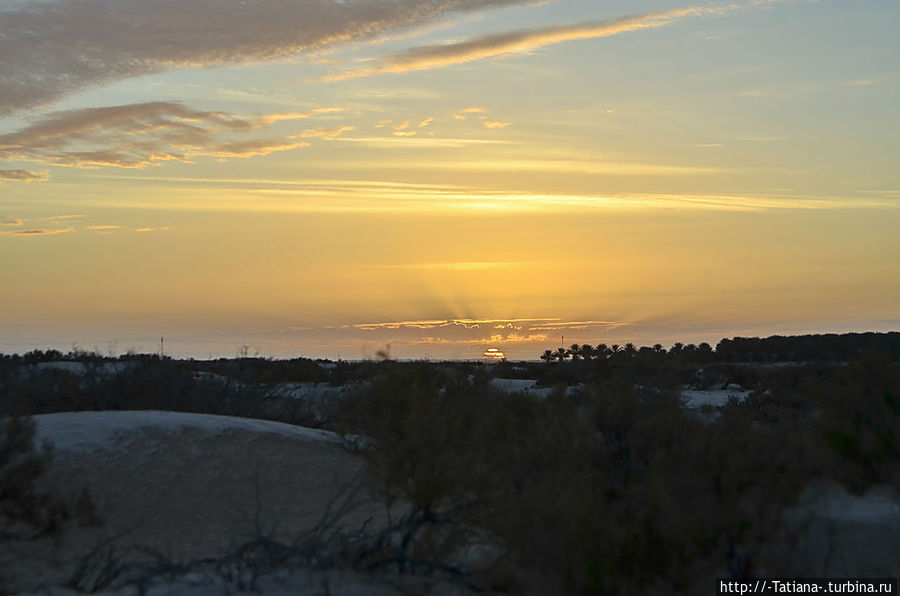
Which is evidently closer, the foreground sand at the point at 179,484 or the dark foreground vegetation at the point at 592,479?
the dark foreground vegetation at the point at 592,479

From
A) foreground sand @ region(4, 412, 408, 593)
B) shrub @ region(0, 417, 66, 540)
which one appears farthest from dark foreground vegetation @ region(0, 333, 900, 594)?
foreground sand @ region(4, 412, 408, 593)

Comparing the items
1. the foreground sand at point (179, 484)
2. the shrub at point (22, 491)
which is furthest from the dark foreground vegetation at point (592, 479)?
the foreground sand at point (179, 484)

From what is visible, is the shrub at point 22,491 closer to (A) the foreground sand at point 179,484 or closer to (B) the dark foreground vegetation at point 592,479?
(B) the dark foreground vegetation at point 592,479

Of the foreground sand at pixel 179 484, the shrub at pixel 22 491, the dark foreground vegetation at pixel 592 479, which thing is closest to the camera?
the dark foreground vegetation at pixel 592 479

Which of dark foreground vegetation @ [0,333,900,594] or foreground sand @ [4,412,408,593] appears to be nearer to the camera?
dark foreground vegetation @ [0,333,900,594]

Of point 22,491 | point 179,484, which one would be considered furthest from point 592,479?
point 22,491

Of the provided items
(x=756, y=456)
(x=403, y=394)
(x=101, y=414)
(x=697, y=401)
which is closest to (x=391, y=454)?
(x=756, y=456)

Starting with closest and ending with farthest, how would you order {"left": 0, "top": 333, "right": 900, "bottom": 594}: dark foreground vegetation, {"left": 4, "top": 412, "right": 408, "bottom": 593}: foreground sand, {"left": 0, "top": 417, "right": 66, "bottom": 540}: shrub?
{"left": 0, "top": 333, "right": 900, "bottom": 594}: dark foreground vegetation → {"left": 4, "top": 412, "right": 408, "bottom": 593}: foreground sand → {"left": 0, "top": 417, "right": 66, "bottom": 540}: shrub

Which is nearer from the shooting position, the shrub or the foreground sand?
the foreground sand

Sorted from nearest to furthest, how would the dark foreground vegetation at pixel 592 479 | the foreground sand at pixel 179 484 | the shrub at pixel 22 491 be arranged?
the dark foreground vegetation at pixel 592 479 → the foreground sand at pixel 179 484 → the shrub at pixel 22 491

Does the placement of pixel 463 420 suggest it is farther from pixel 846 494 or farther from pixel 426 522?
pixel 846 494

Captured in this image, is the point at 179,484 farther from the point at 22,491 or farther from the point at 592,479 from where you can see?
the point at 592,479

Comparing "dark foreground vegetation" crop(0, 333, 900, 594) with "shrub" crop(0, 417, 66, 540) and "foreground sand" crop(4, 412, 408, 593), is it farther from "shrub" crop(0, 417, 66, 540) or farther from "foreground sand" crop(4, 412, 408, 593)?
"foreground sand" crop(4, 412, 408, 593)

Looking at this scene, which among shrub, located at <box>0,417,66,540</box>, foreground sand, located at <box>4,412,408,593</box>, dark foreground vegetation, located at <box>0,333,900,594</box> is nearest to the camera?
dark foreground vegetation, located at <box>0,333,900,594</box>
